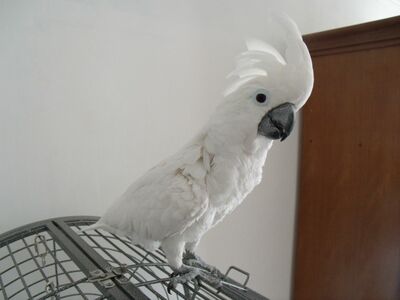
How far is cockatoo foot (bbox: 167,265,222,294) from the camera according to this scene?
779mm

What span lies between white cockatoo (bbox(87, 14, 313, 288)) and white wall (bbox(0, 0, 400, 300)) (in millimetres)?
337

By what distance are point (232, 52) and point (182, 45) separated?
0.86 feet

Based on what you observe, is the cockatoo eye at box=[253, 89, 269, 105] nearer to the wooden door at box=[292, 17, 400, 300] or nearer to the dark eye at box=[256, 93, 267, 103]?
the dark eye at box=[256, 93, 267, 103]

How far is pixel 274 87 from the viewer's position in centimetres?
64

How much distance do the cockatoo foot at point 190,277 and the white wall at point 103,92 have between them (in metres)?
0.46

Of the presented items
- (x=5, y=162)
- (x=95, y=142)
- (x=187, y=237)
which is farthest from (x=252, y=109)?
(x=5, y=162)

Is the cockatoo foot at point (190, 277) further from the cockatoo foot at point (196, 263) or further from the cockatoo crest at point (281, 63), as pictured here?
the cockatoo crest at point (281, 63)

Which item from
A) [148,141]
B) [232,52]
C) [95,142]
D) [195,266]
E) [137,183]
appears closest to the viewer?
[137,183]

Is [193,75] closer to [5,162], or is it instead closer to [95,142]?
[95,142]

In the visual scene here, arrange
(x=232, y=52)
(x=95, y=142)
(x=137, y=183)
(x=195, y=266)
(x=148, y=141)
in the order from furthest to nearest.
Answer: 1. (x=232, y=52)
2. (x=148, y=141)
3. (x=95, y=142)
4. (x=195, y=266)
5. (x=137, y=183)

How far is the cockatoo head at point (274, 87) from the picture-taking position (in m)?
0.62

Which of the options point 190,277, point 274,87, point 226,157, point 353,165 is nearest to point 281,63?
point 274,87

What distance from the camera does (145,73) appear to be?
112 cm

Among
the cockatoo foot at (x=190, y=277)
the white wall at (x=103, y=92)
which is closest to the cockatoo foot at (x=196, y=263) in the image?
the cockatoo foot at (x=190, y=277)
